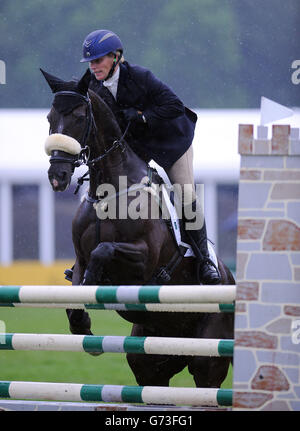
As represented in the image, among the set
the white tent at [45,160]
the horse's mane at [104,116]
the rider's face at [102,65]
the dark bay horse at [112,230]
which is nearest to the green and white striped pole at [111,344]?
the dark bay horse at [112,230]

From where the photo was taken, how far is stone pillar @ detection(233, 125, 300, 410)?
275cm

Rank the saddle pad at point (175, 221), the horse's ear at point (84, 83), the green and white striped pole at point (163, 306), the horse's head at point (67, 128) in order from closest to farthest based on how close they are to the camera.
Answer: the green and white striped pole at point (163, 306), the horse's head at point (67, 128), the horse's ear at point (84, 83), the saddle pad at point (175, 221)

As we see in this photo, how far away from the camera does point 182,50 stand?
17203 millimetres

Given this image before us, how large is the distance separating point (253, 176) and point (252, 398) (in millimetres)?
751

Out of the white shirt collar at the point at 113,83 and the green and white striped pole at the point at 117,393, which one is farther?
the white shirt collar at the point at 113,83

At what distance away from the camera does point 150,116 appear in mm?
3938

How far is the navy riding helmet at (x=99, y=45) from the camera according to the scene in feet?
12.6

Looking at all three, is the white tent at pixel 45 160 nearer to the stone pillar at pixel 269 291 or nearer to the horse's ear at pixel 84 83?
the horse's ear at pixel 84 83

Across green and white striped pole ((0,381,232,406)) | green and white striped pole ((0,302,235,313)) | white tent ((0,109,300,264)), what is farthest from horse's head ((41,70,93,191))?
white tent ((0,109,300,264))

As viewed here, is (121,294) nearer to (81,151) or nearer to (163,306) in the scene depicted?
(163,306)

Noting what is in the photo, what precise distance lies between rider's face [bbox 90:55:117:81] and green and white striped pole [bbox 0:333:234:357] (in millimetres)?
1334

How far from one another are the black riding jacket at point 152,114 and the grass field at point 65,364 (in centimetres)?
272

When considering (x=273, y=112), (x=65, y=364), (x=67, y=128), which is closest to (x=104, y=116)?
(x=67, y=128)

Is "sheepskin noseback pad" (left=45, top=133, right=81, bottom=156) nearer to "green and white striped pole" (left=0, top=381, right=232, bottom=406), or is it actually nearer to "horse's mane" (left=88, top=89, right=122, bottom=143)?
"horse's mane" (left=88, top=89, right=122, bottom=143)
